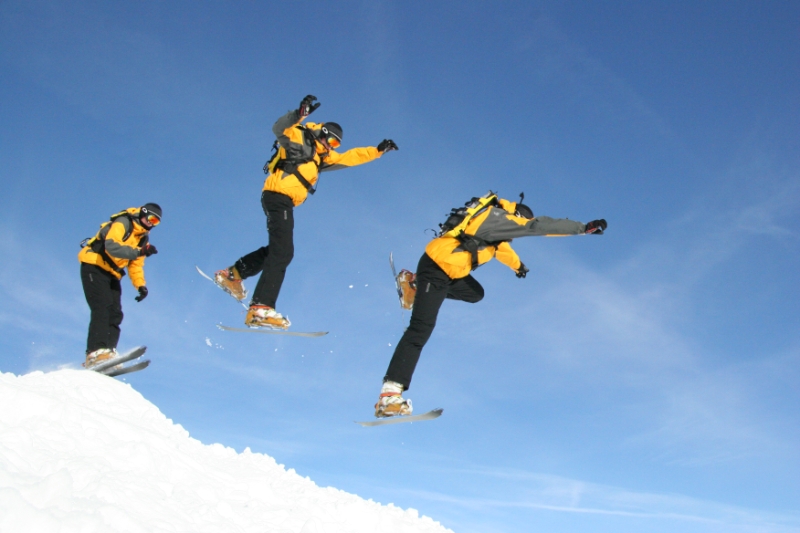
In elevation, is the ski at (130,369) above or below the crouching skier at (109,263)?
below

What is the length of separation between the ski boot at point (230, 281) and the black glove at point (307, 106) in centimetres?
360

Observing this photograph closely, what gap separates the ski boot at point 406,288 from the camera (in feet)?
33.3

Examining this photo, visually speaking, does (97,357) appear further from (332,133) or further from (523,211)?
(523,211)

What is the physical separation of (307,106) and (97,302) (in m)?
5.67

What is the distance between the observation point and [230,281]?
10.8 meters

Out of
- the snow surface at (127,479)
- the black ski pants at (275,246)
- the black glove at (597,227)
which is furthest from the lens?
the black ski pants at (275,246)

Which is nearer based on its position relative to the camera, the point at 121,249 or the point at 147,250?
the point at 121,249

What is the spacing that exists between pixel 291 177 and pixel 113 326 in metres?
4.81

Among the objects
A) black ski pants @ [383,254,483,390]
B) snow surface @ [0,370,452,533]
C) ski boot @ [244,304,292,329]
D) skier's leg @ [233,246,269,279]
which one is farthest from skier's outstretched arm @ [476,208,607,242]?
snow surface @ [0,370,452,533]

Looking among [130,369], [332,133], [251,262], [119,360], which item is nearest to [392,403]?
[251,262]

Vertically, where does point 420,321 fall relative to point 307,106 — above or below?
below

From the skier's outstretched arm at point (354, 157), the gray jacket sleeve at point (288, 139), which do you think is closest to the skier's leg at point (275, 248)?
the gray jacket sleeve at point (288, 139)

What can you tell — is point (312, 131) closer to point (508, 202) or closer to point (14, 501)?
point (508, 202)

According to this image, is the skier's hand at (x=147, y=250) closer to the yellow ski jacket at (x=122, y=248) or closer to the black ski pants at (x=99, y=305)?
the yellow ski jacket at (x=122, y=248)
